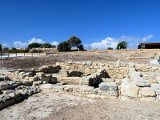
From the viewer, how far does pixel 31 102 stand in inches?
339

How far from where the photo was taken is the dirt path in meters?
7.05

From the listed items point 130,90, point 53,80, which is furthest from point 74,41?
point 130,90

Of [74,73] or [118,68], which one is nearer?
[74,73]

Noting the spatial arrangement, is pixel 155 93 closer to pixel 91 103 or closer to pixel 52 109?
pixel 91 103

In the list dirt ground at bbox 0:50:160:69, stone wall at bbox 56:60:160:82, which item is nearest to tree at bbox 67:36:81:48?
dirt ground at bbox 0:50:160:69

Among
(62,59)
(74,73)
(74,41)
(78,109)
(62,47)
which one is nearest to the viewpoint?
(78,109)

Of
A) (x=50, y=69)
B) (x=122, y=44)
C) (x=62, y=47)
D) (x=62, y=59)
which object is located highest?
(x=122, y=44)

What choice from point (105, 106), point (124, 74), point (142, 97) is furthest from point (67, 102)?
point (124, 74)

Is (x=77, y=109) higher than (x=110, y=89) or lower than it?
lower

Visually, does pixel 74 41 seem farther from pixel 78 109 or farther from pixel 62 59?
pixel 78 109

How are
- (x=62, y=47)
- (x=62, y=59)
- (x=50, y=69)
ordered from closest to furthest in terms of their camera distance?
(x=50, y=69)
(x=62, y=59)
(x=62, y=47)

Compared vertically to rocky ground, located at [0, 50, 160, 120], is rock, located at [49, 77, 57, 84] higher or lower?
higher

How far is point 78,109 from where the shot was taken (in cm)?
775

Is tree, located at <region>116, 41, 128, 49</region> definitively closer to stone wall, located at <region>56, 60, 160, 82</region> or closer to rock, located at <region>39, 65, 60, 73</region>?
stone wall, located at <region>56, 60, 160, 82</region>
